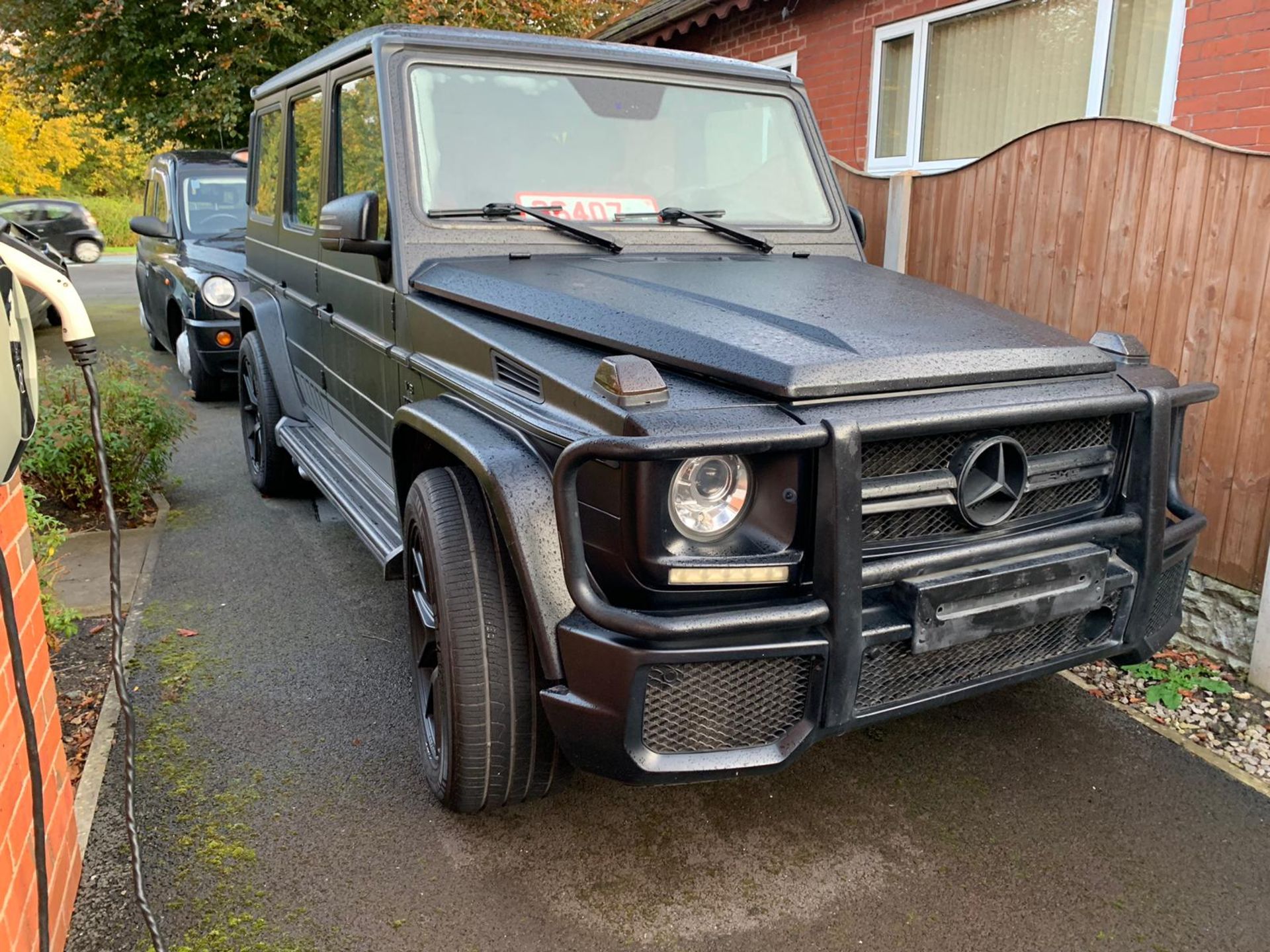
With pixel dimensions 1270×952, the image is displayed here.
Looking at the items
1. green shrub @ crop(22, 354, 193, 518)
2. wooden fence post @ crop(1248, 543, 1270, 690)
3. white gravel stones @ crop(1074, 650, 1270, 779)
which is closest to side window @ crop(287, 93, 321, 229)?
green shrub @ crop(22, 354, 193, 518)

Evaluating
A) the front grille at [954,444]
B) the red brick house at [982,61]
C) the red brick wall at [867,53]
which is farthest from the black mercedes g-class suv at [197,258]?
the front grille at [954,444]

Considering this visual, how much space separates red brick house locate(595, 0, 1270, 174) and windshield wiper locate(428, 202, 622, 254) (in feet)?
10.6

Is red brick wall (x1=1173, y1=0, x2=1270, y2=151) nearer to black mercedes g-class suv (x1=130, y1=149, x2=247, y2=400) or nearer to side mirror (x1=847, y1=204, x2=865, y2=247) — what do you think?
side mirror (x1=847, y1=204, x2=865, y2=247)

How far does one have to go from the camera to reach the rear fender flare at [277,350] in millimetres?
5176

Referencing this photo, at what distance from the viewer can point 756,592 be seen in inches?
83.5

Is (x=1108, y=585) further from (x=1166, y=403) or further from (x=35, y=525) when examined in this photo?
(x=35, y=525)

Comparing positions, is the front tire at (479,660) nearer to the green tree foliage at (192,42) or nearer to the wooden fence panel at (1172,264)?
the wooden fence panel at (1172,264)

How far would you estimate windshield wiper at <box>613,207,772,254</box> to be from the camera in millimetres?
3455

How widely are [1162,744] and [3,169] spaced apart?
1407 inches

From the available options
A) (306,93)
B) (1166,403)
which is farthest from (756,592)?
(306,93)

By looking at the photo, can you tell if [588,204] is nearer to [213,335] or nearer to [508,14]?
[213,335]

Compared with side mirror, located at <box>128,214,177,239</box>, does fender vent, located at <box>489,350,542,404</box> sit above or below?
below

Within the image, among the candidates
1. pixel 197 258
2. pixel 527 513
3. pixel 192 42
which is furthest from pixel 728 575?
pixel 192 42

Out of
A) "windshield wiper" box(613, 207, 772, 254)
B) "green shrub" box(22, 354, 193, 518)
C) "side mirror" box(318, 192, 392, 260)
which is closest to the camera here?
"side mirror" box(318, 192, 392, 260)
